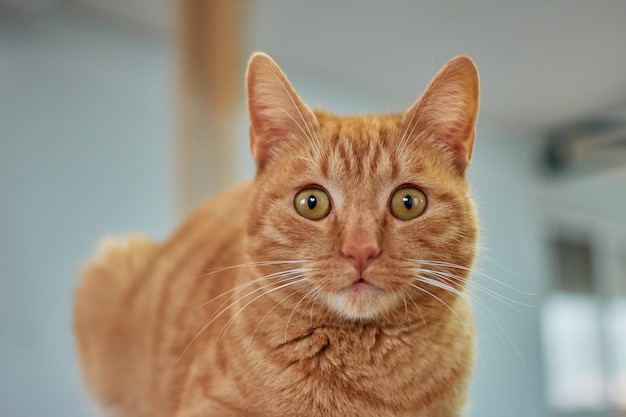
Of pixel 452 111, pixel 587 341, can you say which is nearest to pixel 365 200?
pixel 452 111

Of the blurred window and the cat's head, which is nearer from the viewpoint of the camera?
the cat's head

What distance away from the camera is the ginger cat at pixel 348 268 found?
29.8 inches

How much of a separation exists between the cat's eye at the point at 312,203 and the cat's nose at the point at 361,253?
0.08 meters

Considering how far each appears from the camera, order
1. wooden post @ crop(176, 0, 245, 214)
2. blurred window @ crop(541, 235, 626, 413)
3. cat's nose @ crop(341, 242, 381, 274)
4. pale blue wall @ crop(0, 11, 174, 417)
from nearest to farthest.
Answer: cat's nose @ crop(341, 242, 381, 274) → blurred window @ crop(541, 235, 626, 413) → wooden post @ crop(176, 0, 245, 214) → pale blue wall @ crop(0, 11, 174, 417)

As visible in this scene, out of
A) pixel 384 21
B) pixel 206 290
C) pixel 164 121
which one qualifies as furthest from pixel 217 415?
pixel 164 121

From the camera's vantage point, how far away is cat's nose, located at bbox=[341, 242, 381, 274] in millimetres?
721

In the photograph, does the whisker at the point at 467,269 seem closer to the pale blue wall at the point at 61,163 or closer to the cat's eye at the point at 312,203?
the cat's eye at the point at 312,203

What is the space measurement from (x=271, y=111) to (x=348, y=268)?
0.89 feet

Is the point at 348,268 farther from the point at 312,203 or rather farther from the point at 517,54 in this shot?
the point at 517,54

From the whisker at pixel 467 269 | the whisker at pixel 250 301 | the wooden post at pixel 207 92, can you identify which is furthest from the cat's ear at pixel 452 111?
the wooden post at pixel 207 92

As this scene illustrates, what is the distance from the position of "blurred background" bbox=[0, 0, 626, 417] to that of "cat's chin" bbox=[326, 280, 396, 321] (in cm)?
14

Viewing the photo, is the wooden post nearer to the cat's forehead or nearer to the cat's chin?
the cat's forehead

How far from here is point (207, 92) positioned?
1.23 metres

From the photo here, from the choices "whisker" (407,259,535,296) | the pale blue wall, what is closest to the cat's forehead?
"whisker" (407,259,535,296)
